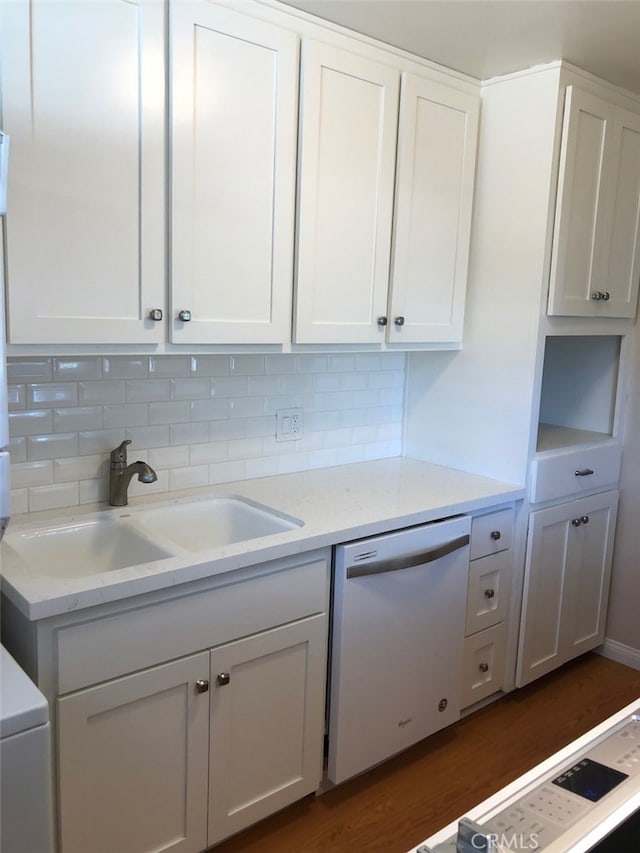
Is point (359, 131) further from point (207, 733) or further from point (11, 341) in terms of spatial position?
point (207, 733)

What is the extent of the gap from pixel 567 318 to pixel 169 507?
62.0 inches

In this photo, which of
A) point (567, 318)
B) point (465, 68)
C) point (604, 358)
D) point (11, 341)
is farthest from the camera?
point (604, 358)

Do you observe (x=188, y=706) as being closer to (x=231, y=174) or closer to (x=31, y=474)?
(x=31, y=474)

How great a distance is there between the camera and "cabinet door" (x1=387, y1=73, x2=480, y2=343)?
2.34 meters

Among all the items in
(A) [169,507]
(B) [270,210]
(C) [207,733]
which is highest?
(B) [270,210]

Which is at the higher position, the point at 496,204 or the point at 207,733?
the point at 496,204

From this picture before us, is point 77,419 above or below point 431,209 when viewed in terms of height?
below

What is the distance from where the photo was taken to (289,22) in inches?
78.0

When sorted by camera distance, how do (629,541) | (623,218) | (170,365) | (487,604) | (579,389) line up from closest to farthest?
(170,365), (487,604), (623,218), (629,541), (579,389)

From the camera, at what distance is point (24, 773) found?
107cm

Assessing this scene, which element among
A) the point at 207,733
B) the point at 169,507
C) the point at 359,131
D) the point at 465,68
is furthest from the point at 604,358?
the point at 207,733

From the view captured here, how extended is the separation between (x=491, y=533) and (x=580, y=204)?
1.21 metres

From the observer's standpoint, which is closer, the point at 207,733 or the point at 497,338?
the point at 207,733

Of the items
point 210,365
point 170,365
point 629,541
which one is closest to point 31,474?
point 170,365
